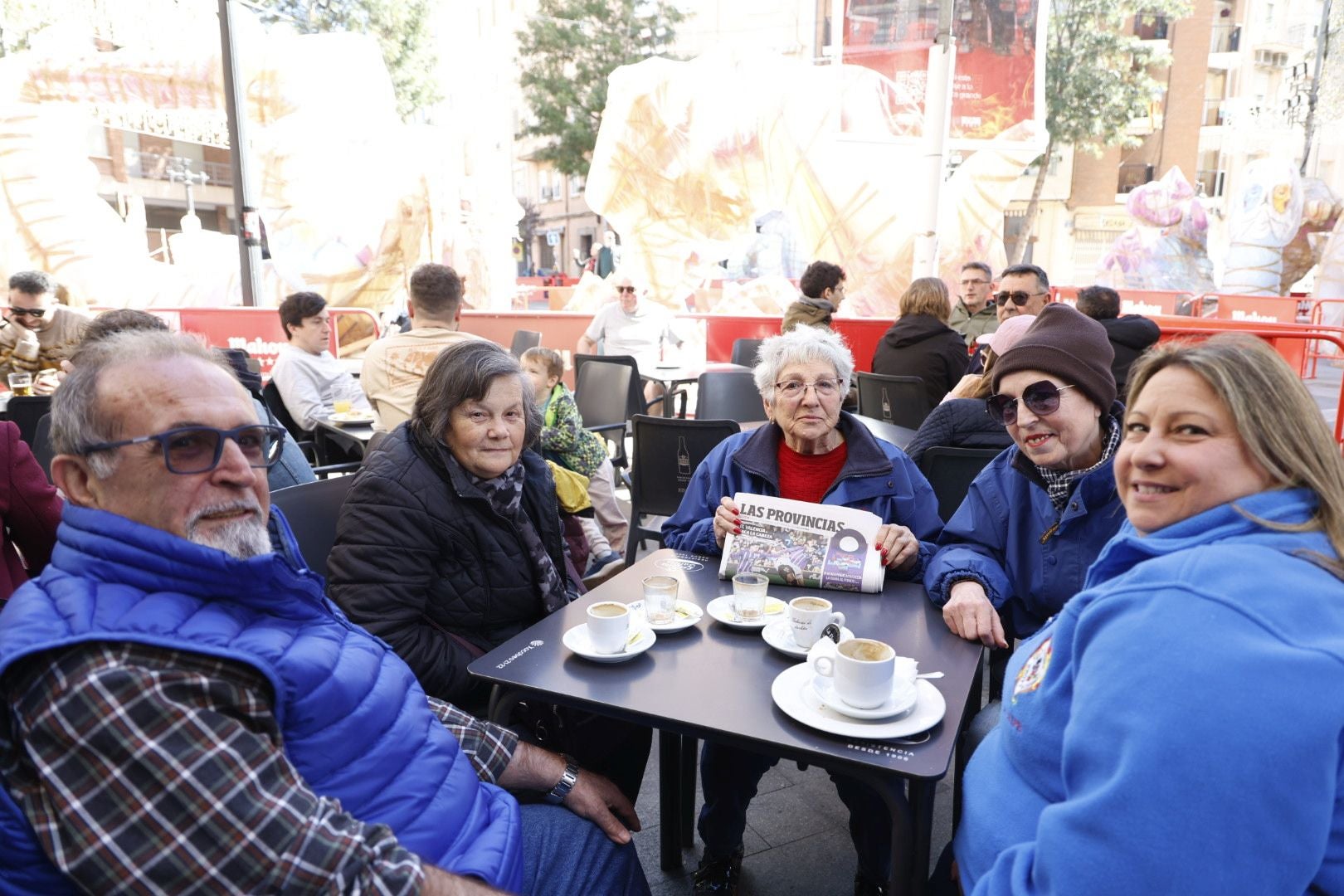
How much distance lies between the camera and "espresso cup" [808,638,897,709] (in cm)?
149

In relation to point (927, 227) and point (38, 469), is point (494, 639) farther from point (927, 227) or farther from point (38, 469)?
point (927, 227)

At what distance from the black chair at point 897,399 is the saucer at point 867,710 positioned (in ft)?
11.7

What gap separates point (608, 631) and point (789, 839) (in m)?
1.17

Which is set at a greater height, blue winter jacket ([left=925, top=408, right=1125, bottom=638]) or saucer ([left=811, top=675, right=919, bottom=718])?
blue winter jacket ([left=925, top=408, right=1125, bottom=638])

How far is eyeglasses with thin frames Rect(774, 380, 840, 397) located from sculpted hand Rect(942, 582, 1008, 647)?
2.50 feet

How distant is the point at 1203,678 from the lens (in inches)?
34.7

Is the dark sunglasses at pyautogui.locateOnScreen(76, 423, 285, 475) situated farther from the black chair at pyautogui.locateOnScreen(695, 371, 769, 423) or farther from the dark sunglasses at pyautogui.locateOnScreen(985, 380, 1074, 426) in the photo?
the black chair at pyautogui.locateOnScreen(695, 371, 769, 423)

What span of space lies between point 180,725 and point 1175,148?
4067 cm

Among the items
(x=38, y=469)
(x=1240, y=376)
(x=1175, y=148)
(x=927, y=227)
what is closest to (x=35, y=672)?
(x=38, y=469)

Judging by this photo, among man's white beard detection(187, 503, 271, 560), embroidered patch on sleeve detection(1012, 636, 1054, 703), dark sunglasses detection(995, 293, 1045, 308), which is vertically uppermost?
dark sunglasses detection(995, 293, 1045, 308)

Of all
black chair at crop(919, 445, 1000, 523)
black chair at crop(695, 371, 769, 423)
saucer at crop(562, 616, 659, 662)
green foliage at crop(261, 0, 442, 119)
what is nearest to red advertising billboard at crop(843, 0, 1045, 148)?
black chair at crop(695, 371, 769, 423)

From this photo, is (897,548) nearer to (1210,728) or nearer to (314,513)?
(1210,728)

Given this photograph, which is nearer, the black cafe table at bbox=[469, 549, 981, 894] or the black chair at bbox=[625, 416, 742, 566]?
the black cafe table at bbox=[469, 549, 981, 894]

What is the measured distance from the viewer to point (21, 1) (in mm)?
18188
